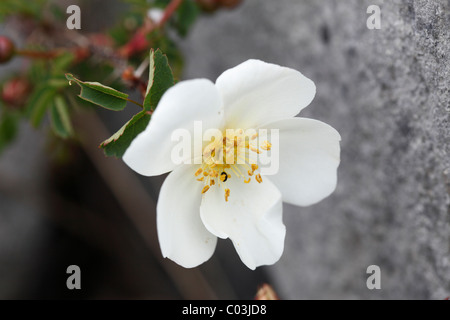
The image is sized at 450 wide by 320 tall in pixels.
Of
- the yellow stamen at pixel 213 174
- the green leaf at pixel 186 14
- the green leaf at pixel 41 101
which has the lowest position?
the yellow stamen at pixel 213 174

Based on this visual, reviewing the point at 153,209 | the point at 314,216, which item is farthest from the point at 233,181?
the point at 153,209

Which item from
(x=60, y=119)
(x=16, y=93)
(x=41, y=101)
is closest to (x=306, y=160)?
(x=60, y=119)

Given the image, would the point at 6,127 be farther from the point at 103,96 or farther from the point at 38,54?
the point at 103,96

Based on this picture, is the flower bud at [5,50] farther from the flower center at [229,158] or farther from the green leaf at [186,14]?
the flower center at [229,158]

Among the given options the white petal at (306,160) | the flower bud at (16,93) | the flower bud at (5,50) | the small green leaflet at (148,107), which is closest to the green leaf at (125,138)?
the small green leaflet at (148,107)

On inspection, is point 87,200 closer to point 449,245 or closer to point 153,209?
point 153,209
